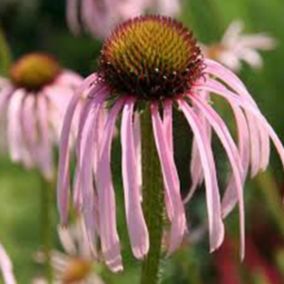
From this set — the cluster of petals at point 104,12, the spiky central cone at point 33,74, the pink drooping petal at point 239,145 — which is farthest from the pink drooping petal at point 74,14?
the pink drooping petal at point 239,145

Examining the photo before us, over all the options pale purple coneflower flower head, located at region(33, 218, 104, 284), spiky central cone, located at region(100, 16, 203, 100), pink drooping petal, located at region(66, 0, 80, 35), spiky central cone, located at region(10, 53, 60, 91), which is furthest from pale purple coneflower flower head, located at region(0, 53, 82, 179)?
spiky central cone, located at region(100, 16, 203, 100)

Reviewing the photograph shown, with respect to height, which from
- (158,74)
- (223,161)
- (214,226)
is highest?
(158,74)

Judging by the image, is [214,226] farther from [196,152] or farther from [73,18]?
[73,18]

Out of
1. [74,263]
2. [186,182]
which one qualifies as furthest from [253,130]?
Answer: [186,182]

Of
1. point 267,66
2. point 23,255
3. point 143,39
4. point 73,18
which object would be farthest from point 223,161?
point 143,39

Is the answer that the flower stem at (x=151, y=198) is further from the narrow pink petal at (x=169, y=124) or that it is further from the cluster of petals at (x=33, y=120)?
the cluster of petals at (x=33, y=120)

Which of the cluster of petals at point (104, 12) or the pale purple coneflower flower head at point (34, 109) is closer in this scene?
the pale purple coneflower flower head at point (34, 109)

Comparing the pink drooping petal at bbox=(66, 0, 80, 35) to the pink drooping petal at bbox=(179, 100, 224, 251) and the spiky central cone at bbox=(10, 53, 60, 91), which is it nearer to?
the spiky central cone at bbox=(10, 53, 60, 91)

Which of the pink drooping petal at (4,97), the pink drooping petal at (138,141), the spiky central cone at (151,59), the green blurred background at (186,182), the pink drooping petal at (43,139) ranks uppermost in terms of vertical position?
the spiky central cone at (151,59)
